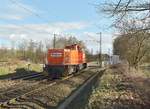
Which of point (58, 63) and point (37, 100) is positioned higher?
point (58, 63)

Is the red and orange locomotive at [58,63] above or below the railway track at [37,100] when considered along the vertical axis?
above

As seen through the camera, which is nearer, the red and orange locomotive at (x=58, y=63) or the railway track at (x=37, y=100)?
the railway track at (x=37, y=100)

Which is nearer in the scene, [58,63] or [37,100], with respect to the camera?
[37,100]

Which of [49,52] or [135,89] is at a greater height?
[49,52]

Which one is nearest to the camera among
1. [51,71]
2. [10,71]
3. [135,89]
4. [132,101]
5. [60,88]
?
[132,101]

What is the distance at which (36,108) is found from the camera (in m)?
18.4

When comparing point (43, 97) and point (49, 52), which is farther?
point (49, 52)

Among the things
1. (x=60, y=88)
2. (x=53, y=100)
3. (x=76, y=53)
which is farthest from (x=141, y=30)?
(x=76, y=53)

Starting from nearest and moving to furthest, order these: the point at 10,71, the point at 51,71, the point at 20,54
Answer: the point at 51,71
the point at 10,71
the point at 20,54

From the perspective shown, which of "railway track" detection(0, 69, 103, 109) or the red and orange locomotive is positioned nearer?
"railway track" detection(0, 69, 103, 109)

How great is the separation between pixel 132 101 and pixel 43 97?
7.01 m

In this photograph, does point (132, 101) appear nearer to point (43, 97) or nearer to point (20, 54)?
point (43, 97)

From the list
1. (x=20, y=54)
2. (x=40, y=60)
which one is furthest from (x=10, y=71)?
(x=20, y=54)

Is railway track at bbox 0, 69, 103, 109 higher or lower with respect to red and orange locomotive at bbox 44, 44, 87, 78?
lower
